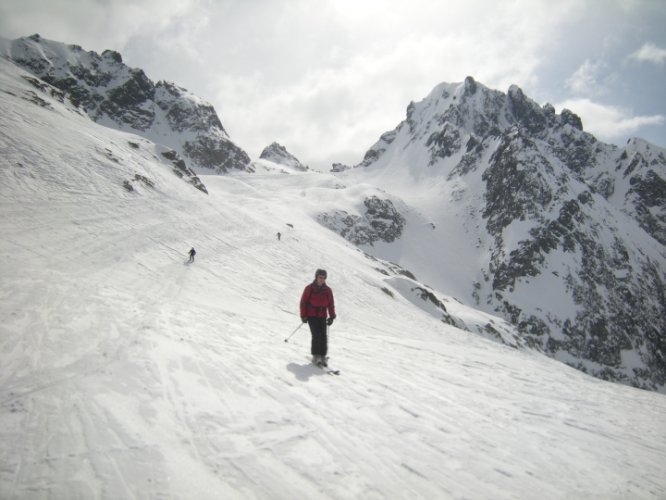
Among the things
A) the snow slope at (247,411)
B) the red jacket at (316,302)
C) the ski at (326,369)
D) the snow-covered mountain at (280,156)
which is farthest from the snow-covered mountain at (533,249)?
the ski at (326,369)

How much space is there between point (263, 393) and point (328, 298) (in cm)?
287

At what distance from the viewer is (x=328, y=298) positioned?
7.93 meters

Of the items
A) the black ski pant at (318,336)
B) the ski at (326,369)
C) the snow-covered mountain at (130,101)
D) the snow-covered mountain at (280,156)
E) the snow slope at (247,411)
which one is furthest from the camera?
the snow-covered mountain at (280,156)

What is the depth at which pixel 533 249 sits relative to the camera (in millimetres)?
93125

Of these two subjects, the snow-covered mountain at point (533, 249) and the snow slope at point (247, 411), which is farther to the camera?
the snow-covered mountain at point (533, 249)

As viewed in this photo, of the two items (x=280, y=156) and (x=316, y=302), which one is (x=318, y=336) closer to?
(x=316, y=302)

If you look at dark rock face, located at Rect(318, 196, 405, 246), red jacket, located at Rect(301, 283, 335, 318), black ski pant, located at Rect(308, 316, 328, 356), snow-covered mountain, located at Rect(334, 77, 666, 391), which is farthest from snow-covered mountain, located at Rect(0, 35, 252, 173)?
black ski pant, located at Rect(308, 316, 328, 356)

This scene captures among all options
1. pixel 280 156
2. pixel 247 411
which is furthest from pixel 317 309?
pixel 280 156

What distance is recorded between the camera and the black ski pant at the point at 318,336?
7.80 metres

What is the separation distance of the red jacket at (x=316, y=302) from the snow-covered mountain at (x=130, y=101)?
128 m

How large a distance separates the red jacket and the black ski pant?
0.12 meters

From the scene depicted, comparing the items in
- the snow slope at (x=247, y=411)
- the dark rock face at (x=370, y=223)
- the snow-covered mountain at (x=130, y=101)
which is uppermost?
the snow-covered mountain at (x=130, y=101)

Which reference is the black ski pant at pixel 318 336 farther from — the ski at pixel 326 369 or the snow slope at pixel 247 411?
the snow slope at pixel 247 411

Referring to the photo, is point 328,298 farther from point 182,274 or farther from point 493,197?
point 493,197
